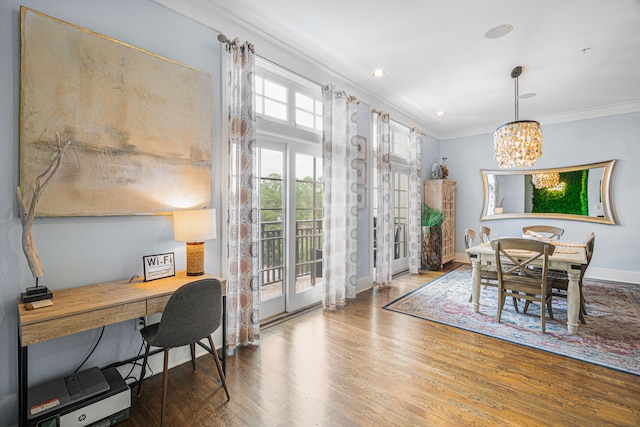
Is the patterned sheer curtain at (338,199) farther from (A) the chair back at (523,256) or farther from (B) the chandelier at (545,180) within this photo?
(B) the chandelier at (545,180)

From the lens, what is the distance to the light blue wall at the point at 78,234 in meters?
1.73

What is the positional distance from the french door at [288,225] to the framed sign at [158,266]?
3.55 ft

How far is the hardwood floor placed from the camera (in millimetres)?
1873

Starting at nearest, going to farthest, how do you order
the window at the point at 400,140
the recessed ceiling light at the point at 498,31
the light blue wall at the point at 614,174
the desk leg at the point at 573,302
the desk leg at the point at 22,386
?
1. the desk leg at the point at 22,386
2. the recessed ceiling light at the point at 498,31
3. the desk leg at the point at 573,302
4. the light blue wall at the point at 614,174
5. the window at the point at 400,140

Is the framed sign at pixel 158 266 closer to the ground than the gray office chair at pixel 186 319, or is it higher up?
higher up

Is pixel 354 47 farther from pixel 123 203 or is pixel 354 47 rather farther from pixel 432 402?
pixel 432 402

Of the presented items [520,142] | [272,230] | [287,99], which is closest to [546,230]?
[520,142]

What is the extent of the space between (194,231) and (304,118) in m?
2.13

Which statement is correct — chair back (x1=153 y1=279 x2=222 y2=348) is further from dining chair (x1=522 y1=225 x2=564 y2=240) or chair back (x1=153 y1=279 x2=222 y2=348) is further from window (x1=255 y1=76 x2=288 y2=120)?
dining chair (x1=522 y1=225 x2=564 y2=240)

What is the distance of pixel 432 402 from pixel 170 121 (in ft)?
9.40

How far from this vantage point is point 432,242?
230 inches

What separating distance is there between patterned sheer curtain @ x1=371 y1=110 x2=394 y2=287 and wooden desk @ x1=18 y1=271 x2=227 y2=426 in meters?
3.24

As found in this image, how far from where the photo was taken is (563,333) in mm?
3090

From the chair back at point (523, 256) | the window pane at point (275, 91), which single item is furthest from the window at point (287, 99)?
the chair back at point (523, 256)
